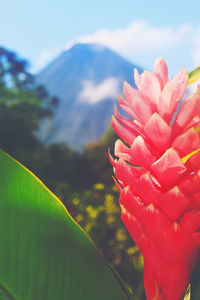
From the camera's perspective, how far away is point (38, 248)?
1.57 ft

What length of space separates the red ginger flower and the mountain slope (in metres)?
12.1

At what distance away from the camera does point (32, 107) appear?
30.1ft

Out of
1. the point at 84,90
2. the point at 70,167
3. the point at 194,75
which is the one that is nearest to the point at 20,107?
the point at 70,167

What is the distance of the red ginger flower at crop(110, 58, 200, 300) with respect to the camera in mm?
386

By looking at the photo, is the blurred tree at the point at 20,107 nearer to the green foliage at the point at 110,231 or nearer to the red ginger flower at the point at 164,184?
the green foliage at the point at 110,231

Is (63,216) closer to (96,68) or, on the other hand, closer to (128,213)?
(128,213)

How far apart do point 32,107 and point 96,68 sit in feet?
24.4

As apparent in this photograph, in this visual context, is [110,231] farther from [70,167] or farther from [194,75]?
[70,167]

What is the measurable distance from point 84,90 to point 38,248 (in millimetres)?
14890

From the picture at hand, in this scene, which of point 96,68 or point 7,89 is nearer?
point 7,89

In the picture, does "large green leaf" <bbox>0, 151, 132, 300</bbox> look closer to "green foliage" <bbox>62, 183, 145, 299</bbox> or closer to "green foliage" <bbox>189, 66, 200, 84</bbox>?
"green foliage" <bbox>189, 66, 200, 84</bbox>

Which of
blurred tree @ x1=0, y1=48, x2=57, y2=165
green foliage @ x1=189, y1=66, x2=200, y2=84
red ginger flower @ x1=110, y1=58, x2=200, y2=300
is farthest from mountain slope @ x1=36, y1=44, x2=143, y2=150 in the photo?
red ginger flower @ x1=110, y1=58, x2=200, y2=300

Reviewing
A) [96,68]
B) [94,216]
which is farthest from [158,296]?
[96,68]

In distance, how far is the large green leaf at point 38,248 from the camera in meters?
0.48
